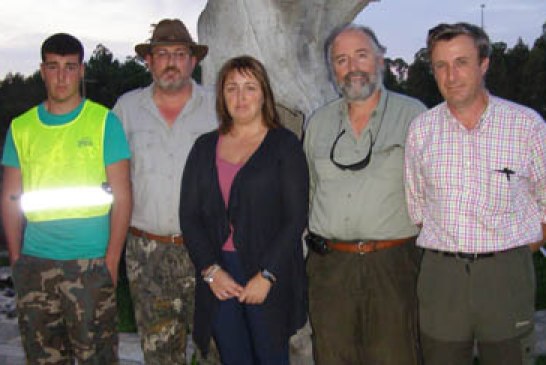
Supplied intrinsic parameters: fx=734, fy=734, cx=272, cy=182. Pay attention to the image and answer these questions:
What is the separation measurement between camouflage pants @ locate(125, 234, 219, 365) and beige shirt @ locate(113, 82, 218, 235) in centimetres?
12

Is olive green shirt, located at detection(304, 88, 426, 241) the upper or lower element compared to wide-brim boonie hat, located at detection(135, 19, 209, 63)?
lower

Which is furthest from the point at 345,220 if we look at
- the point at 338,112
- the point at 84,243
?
the point at 84,243

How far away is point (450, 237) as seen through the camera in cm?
307

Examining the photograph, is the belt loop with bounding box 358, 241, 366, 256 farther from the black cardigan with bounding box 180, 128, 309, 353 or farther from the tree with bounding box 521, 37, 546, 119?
the tree with bounding box 521, 37, 546, 119

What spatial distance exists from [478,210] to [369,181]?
21.2 inches

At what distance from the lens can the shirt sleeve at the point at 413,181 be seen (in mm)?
3248

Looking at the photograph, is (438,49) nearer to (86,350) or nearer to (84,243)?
(84,243)

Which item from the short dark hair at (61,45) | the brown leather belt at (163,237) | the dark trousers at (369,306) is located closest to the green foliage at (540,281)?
the dark trousers at (369,306)

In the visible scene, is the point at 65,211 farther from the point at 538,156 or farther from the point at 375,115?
the point at 538,156

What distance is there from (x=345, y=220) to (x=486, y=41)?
992 mm

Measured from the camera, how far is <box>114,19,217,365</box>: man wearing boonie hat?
3775mm

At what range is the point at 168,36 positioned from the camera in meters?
3.88

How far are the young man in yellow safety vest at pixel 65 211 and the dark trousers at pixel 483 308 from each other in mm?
1526

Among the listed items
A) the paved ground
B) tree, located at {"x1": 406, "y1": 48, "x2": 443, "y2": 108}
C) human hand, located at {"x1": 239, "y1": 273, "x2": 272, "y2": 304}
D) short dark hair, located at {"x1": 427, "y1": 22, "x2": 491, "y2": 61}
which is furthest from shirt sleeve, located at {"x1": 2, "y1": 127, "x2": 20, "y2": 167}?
tree, located at {"x1": 406, "y1": 48, "x2": 443, "y2": 108}
